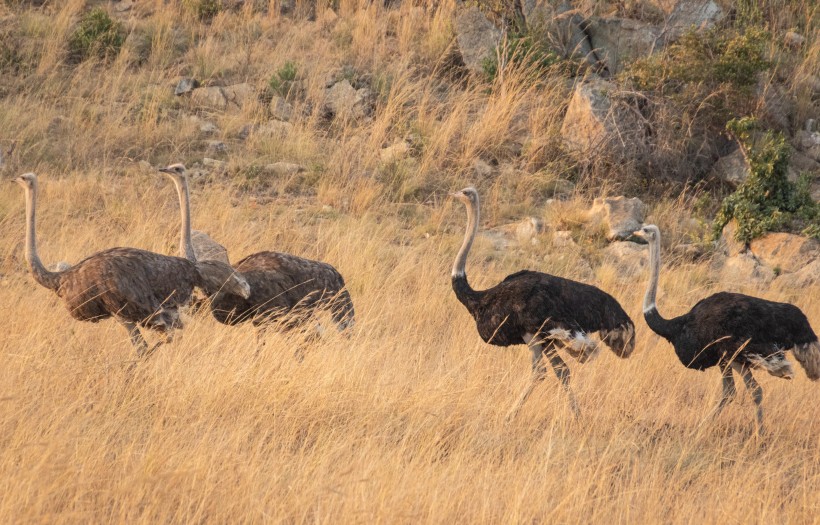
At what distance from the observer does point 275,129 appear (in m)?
12.4

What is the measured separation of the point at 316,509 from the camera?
436 centimetres

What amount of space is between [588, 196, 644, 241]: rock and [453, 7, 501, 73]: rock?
123 inches

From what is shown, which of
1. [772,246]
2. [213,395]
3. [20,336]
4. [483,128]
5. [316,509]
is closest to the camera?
[316,509]

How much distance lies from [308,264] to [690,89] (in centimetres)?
695

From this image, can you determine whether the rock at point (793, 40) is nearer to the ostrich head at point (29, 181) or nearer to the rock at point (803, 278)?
the rock at point (803, 278)

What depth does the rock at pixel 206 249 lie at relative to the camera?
8297mm

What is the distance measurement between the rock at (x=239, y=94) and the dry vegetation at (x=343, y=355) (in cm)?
28

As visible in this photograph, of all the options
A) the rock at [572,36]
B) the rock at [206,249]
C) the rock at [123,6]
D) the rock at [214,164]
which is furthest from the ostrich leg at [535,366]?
the rock at [123,6]

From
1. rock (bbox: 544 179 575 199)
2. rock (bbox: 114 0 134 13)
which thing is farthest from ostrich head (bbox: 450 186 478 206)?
rock (bbox: 114 0 134 13)

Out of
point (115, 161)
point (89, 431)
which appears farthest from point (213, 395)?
point (115, 161)

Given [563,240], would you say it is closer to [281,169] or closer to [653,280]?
[281,169]

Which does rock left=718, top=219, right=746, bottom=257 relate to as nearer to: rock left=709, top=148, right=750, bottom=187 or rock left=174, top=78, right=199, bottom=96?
rock left=709, top=148, right=750, bottom=187

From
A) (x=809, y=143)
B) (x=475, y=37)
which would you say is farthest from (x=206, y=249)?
(x=809, y=143)

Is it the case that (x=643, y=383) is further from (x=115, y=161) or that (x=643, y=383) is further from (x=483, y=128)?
(x=115, y=161)
